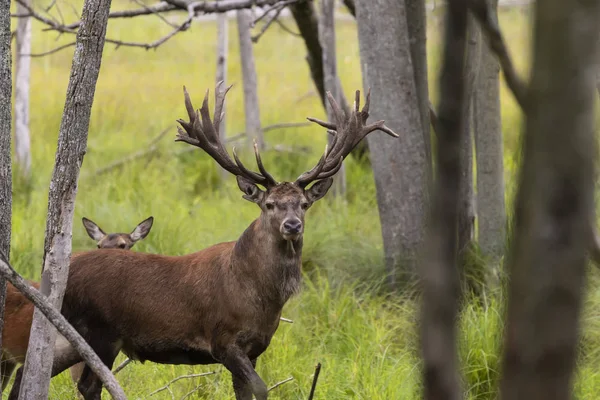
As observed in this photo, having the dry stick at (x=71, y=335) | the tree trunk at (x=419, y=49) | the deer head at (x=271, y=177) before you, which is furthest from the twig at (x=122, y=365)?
the tree trunk at (x=419, y=49)

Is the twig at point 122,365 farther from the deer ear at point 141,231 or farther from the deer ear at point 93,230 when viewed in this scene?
the deer ear at point 93,230

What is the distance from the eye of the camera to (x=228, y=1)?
7457 millimetres

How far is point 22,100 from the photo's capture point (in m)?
10.9

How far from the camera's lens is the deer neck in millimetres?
5223

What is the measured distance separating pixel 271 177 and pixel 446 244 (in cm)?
404

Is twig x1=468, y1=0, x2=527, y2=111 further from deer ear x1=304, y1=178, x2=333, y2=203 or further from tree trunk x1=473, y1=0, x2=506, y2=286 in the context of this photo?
tree trunk x1=473, y1=0, x2=506, y2=286

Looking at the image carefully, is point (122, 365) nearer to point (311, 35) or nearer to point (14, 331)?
point (14, 331)

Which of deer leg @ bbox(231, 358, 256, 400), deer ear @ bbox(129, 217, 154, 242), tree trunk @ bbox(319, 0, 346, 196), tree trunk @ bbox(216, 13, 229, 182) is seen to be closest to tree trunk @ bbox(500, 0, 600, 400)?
deer leg @ bbox(231, 358, 256, 400)

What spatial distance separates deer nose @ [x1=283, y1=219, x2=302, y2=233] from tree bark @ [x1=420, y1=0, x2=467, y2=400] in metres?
3.62

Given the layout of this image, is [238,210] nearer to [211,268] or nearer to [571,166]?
[211,268]

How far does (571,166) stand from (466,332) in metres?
4.17

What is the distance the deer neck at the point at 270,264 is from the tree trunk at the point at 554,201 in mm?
3954

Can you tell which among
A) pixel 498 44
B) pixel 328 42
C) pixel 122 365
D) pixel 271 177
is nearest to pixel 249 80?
pixel 328 42

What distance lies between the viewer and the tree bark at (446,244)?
1.38m
